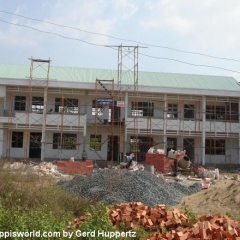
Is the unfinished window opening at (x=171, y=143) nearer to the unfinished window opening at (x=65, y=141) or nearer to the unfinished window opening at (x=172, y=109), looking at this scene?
the unfinished window opening at (x=172, y=109)

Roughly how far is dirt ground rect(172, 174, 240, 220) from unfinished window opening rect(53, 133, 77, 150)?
15980 millimetres

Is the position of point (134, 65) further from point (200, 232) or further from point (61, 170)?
point (200, 232)

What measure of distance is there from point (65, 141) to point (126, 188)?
55.1 ft

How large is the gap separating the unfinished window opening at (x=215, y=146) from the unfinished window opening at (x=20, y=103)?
14.7m

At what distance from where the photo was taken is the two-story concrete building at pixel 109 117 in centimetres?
2755

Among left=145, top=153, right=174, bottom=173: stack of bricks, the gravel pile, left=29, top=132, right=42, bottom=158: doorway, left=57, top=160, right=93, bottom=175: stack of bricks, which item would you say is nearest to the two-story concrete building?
left=29, top=132, right=42, bottom=158: doorway

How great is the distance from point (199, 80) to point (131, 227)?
2657 cm

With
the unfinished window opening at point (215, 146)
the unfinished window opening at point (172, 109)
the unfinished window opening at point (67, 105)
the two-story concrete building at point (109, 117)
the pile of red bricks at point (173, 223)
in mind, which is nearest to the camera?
the pile of red bricks at point (173, 223)

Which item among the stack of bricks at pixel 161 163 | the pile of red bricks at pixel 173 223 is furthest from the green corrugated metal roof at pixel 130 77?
the pile of red bricks at pixel 173 223

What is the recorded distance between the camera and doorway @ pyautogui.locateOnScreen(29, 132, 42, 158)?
2910 centimetres

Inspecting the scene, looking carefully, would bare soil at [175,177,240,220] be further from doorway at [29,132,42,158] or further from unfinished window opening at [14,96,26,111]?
unfinished window opening at [14,96,26,111]

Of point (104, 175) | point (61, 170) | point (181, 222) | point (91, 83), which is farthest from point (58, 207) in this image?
point (91, 83)

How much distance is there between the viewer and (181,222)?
324 inches

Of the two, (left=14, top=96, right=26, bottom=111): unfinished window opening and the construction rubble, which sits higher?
A: (left=14, top=96, right=26, bottom=111): unfinished window opening
